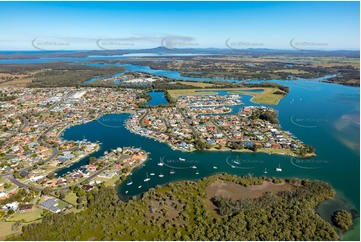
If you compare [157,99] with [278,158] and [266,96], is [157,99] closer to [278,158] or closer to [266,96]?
[266,96]

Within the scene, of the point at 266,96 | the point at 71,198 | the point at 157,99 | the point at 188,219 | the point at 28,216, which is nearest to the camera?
the point at 188,219

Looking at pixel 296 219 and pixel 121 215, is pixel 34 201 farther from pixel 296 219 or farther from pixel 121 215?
pixel 296 219

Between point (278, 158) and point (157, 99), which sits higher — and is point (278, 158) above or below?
above

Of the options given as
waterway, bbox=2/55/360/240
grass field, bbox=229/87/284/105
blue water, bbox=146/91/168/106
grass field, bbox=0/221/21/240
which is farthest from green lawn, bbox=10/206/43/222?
grass field, bbox=229/87/284/105

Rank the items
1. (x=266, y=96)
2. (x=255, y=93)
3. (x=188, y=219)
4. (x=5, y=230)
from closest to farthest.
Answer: (x=5, y=230)
(x=188, y=219)
(x=266, y=96)
(x=255, y=93)

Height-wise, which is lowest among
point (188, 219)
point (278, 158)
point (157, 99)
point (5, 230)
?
point (157, 99)

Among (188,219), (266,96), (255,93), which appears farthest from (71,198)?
(255,93)

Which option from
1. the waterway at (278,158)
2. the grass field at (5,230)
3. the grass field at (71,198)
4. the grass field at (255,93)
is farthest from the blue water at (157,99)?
the grass field at (5,230)

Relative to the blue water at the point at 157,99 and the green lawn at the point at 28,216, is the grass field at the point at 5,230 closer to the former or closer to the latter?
the green lawn at the point at 28,216

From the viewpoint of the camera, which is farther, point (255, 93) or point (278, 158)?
point (255, 93)
